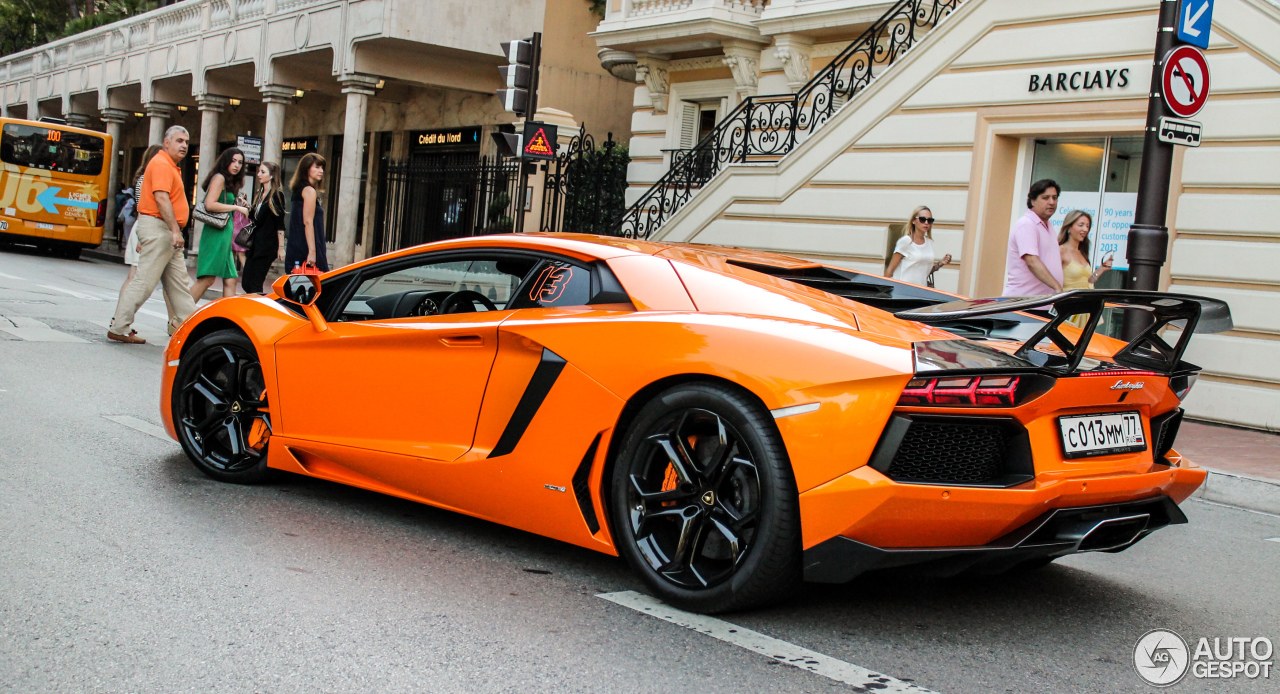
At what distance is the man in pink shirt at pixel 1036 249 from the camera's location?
8539 millimetres

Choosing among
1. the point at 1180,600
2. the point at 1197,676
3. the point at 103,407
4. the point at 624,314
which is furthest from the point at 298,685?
the point at 103,407

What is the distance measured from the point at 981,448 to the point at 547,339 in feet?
4.94

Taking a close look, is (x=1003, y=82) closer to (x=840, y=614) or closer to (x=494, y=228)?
(x=840, y=614)

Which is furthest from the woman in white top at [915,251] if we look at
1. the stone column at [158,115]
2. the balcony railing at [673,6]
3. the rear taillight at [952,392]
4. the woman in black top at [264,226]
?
the stone column at [158,115]

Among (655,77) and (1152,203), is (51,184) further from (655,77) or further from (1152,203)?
(1152,203)

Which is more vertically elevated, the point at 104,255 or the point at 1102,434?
the point at 1102,434

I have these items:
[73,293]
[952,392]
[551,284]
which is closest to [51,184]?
[73,293]

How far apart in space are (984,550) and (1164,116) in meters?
5.71

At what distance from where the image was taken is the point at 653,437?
377 centimetres

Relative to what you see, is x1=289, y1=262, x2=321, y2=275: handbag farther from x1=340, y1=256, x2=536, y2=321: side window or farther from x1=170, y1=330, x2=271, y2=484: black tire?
x1=170, y1=330, x2=271, y2=484: black tire

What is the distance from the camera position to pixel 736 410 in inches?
140

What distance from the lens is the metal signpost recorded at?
804cm

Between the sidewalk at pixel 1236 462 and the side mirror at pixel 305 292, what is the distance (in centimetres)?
503

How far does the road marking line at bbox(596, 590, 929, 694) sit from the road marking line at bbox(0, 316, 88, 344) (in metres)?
8.15
